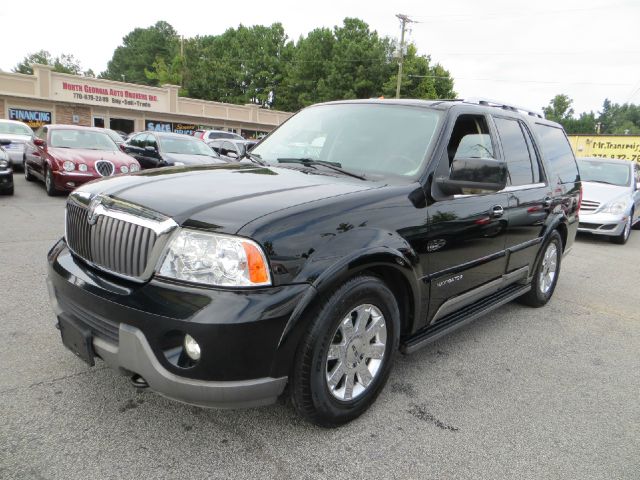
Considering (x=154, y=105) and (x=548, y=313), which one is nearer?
(x=548, y=313)

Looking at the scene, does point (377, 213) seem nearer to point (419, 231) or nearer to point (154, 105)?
point (419, 231)

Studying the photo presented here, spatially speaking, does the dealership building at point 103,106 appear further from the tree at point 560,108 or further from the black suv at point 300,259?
the tree at point 560,108

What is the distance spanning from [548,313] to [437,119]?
2.66 metres

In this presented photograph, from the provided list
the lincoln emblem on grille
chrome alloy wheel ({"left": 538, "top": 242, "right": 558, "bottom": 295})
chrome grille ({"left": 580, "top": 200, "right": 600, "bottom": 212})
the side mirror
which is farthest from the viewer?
chrome grille ({"left": 580, "top": 200, "right": 600, "bottom": 212})

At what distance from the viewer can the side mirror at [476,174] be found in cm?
285

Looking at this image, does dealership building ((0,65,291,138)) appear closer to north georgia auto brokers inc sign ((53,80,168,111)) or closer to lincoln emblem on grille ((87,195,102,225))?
north georgia auto brokers inc sign ((53,80,168,111))

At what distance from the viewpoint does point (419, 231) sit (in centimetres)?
284

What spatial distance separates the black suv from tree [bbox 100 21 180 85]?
235 ft

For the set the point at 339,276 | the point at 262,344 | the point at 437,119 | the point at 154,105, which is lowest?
the point at 262,344

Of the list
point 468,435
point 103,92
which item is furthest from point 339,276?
point 103,92

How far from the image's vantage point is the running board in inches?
118

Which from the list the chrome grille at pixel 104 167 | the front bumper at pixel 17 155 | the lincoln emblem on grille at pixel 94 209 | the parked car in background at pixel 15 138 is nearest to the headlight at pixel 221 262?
the lincoln emblem on grille at pixel 94 209

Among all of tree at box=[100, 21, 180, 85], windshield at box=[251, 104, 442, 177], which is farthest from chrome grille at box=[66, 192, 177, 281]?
tree at box=[100, 21, 180, 85]

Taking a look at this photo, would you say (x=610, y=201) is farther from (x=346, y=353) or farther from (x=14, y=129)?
(x=14, y=129)
